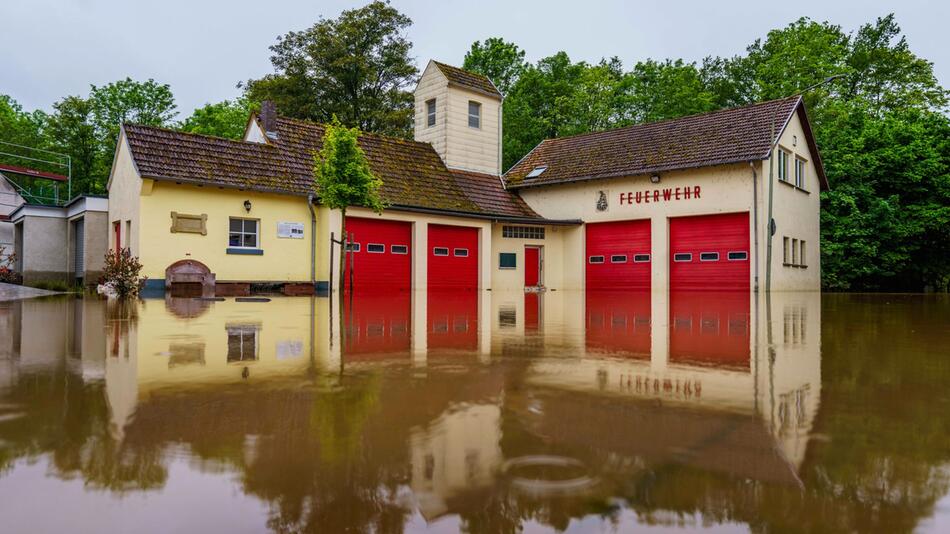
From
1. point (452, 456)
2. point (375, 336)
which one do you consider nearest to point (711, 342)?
point (375, 336)

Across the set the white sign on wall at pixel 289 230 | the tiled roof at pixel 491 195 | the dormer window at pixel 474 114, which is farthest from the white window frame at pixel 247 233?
the dormer window at pixel 474 114

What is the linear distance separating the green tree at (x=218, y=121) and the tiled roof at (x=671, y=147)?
991 inches

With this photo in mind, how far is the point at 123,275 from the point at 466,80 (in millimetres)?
16387

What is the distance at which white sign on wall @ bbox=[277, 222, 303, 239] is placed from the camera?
19625mm

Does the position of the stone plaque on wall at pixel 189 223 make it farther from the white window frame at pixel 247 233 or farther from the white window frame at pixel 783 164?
the white window frame at pixel 783 164

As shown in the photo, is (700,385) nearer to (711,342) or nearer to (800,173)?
(711,342)

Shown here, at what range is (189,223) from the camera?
59.1 feet

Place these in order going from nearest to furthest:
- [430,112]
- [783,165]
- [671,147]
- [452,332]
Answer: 1. [452,332]
2. [783,165]
3. [671,147]
4. [430,112]

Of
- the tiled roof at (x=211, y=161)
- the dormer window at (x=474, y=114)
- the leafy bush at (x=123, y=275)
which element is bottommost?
the leafy bush at (x=123, y=275)

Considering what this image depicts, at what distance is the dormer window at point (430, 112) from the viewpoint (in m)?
27.6

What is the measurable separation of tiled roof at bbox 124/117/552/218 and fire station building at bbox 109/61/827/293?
0.20 feet

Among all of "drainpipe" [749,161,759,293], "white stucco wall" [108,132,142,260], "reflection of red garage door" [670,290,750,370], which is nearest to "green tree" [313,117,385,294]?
"white stucco wall" [108,132,142,260]

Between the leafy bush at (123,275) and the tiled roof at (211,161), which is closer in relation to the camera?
the leafy bush at (123,275)

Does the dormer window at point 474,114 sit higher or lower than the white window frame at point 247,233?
higher
